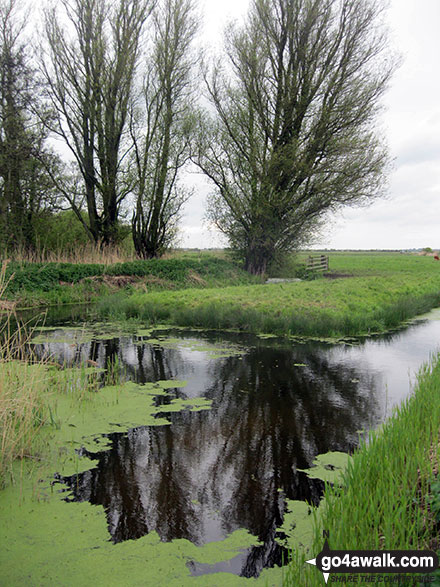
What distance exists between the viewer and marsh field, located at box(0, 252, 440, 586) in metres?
2.74

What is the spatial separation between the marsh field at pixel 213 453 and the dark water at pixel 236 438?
0.06 feet

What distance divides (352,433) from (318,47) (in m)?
19.0

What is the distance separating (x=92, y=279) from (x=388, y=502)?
1474cm

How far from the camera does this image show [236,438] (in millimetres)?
4691

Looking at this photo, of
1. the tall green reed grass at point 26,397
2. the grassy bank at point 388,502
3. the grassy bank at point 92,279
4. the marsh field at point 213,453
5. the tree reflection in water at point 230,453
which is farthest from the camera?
the grassy bank at point 92,279

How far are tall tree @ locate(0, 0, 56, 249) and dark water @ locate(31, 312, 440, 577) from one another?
11.7m

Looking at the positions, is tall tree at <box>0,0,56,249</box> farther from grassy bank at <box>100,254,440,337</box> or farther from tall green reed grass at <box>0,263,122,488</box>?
tall green reed grass at <box>0,263,122,488</box>

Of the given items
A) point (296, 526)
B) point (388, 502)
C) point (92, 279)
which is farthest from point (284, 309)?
point (388, 502)

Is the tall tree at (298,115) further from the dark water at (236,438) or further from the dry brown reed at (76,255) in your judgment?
the dark water at (236,438)

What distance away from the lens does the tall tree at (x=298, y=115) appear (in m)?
19.8

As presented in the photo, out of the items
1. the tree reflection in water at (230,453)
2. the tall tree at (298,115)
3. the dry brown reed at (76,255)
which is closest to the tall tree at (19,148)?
the dry brown reed at (76,255)

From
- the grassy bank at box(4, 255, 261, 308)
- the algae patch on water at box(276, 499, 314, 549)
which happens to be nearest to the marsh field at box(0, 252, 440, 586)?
the algae patch on water at box(276, 499, 314, 549)

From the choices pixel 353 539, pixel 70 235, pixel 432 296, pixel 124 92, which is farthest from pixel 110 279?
pixel 353 539

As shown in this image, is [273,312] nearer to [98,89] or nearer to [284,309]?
[284,309]
